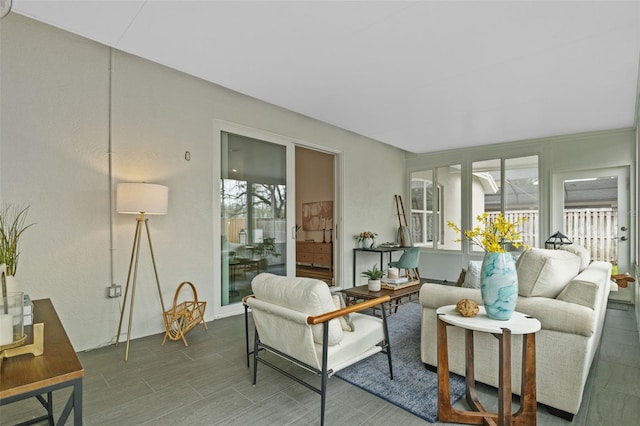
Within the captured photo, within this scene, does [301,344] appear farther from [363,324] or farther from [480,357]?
[480,357]

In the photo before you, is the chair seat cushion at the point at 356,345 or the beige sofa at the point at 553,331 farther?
the chair seat cushion at the point at 356,345

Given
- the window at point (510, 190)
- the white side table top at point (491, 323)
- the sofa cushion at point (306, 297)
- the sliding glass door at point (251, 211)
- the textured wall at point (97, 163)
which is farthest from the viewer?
the window at point (510, 190)

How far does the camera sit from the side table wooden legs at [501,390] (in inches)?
70.2

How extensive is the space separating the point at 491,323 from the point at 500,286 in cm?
21

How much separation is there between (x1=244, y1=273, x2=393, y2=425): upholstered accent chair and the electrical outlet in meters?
1.74

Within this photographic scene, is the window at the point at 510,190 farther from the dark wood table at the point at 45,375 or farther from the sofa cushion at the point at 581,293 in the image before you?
the dark wood table at the point at 45,375

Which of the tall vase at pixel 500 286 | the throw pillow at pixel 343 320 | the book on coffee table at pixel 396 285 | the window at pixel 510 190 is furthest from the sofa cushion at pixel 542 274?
the window at pixel 510 190

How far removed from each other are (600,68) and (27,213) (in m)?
5.23

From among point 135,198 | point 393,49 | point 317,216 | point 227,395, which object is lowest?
point 227,395

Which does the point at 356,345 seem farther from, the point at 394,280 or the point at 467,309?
the point at 394,280

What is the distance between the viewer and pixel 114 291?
3.28m

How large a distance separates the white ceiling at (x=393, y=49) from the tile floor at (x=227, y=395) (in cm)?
260

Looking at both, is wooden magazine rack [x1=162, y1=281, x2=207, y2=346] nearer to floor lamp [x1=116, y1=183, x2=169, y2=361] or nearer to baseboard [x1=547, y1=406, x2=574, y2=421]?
floor lamp [x1=116, y1=183, x2=169, y2=361]

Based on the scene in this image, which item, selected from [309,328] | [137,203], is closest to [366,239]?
[137,203]
